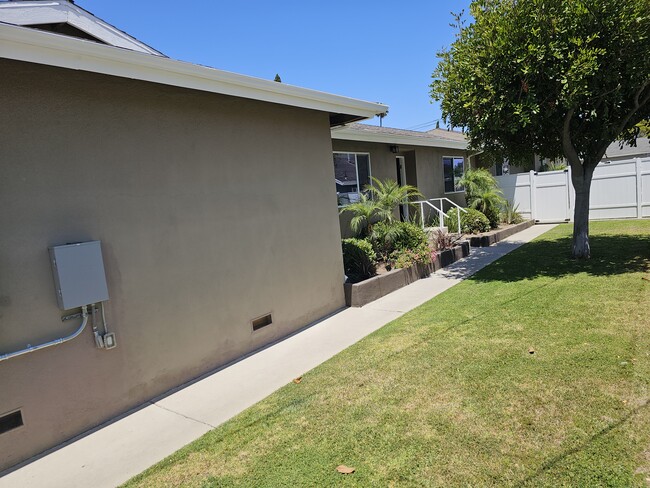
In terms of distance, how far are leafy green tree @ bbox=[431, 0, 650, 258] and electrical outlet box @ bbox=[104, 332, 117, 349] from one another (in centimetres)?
693

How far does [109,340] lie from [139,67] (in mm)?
2701

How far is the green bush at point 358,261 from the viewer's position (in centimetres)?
793

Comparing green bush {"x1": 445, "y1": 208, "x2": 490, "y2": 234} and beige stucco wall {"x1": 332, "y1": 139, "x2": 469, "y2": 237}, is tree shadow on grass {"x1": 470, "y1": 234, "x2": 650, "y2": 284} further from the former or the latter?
beige stucco wall {"x1": 332, "y1": 139, "x2": 469, "y2": 237}

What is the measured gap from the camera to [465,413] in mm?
3273

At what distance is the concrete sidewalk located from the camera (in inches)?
126

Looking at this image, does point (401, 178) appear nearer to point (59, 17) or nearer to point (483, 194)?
point (483, 194)

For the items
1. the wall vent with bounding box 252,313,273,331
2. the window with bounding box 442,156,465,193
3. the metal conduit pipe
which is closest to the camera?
the metal conduit pipe

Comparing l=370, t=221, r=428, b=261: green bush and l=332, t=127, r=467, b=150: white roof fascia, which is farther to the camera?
l=332, t=127, r=467, b=150: white roof fascia

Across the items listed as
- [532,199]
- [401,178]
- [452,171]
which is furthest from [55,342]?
[532,199]

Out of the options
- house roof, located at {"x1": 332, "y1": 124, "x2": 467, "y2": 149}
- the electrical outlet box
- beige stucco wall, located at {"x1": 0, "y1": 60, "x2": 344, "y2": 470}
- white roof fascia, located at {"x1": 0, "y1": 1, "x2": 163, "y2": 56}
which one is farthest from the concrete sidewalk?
white roof fascia, located at {"x1": 0, "y1": 1, "x2": 163, "y2": 56}

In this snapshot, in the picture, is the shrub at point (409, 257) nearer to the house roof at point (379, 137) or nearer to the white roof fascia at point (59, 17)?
the house roof at point (379, 137)

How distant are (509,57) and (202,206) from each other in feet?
19.6

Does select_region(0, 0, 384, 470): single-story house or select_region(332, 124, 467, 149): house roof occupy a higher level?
select_region(332, 124, 467, 149): house roof

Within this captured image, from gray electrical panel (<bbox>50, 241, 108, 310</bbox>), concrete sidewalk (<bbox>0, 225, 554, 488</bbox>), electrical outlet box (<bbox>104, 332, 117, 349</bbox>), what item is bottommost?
concrete sidewalk (<bbox>0, 225, 554, 488</bbox>)
